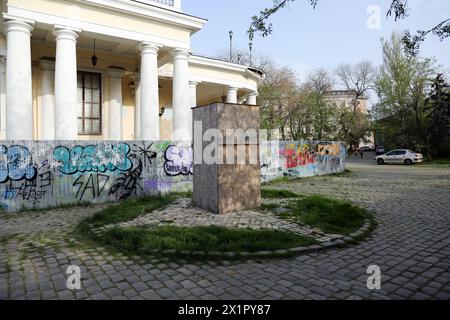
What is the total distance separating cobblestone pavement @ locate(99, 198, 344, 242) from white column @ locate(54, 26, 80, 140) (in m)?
5.99

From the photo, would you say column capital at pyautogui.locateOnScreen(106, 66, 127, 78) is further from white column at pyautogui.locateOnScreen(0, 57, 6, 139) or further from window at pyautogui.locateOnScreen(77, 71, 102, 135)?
white column at pyautogui.locateOnScreen(0, 57, 6, 139)

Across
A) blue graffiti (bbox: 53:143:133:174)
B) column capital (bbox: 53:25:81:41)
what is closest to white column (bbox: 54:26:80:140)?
column capital (bbox: 53:25:81:41)

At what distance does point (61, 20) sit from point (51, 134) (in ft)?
17.5

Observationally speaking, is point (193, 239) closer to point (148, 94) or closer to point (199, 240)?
point (199, 240)

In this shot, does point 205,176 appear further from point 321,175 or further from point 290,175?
point 321,175

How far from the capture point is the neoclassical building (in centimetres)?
1124

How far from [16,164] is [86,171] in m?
1.83

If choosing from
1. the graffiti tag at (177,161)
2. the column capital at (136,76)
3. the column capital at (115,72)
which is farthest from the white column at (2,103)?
the graffiti tag at (177,161)

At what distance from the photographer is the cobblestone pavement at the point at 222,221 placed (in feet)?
21.1

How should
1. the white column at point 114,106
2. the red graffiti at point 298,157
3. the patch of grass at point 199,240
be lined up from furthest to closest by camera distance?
the red graffiti at point 298,157, the white column at point 114,106, the patch of grass at point 199,240

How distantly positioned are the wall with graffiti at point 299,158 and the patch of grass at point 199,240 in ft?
33.3

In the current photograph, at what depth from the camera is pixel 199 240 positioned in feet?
18.2

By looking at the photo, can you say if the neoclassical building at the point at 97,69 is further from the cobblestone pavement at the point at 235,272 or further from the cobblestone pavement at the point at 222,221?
the cobblestone pavement at the point at 235,272

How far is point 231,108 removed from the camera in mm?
8086
